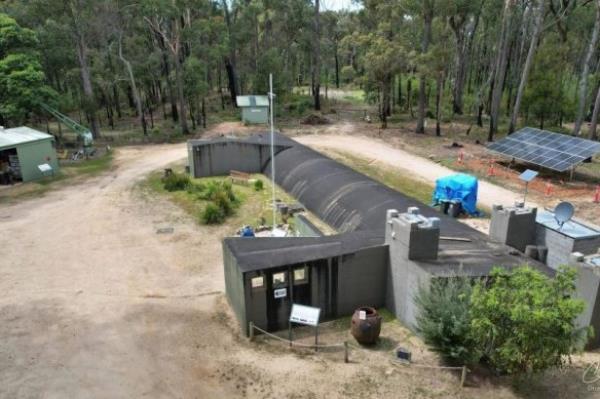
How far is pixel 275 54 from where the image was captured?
176 ft

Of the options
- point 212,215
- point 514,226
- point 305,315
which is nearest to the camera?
point 305,315

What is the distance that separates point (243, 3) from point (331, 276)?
164ft

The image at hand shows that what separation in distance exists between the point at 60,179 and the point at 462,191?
26.1 m

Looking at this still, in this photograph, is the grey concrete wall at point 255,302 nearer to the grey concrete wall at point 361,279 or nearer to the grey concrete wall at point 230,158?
the grey concrete wall at point 361,279

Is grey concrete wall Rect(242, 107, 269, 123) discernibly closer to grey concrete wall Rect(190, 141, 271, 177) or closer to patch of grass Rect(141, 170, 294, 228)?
grey concrete wall Rect(190, 141, 271, 177)

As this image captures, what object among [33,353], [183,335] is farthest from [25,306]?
[183,335]

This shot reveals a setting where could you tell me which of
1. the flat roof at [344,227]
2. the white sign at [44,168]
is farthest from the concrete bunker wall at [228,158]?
the white sign at [44,168]

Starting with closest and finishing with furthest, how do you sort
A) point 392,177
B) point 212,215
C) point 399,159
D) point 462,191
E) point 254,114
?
1. point 212,215
2. point 462,191
3. point 392,177
4. point 399,159
5. point 254,114

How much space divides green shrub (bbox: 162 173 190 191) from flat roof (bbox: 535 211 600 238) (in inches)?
793

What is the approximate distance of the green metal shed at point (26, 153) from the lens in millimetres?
30625

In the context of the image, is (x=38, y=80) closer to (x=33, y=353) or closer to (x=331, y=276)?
(x=33, y=353)

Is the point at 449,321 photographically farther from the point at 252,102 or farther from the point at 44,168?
the point at 252,102

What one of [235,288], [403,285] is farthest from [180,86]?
[403,285]

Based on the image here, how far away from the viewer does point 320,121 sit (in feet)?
165
